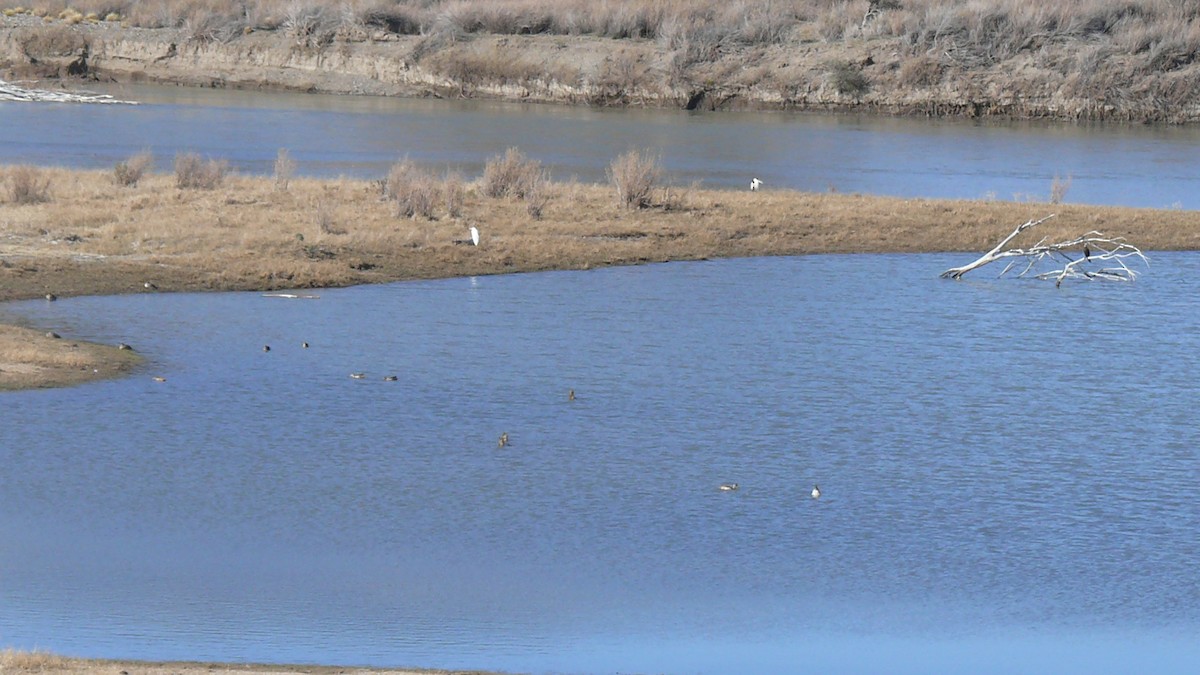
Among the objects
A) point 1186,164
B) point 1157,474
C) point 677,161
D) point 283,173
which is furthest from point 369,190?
point 1186,164

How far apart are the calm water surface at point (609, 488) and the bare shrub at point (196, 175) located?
6.66 m

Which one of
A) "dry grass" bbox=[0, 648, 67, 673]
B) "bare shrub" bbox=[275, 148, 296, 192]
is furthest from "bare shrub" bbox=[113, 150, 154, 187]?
"dry grass" bbox=[0, 648, 67, 673]

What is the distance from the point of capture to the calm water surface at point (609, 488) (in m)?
9.14

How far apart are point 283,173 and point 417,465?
14.5m

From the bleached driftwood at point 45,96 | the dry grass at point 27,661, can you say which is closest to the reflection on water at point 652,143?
the bleached driftwood at point 45,96

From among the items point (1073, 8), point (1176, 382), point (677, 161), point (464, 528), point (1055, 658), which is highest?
point (1073, 8)

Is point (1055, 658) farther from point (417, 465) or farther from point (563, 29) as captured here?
point (563, 29)

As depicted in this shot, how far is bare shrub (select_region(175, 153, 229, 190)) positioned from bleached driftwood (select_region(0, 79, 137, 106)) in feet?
87.0

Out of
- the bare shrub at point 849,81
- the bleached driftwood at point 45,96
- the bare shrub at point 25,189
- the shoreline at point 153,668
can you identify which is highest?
the bare shrub at point 849,81

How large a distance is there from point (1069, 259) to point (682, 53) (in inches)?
1422

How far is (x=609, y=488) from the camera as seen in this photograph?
476 inches

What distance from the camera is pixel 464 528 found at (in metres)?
11.0

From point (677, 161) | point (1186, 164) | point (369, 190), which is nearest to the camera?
point (369, 190)

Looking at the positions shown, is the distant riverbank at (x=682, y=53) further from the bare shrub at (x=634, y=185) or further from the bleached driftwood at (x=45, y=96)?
the bare shrub at (x=634, y=185)
